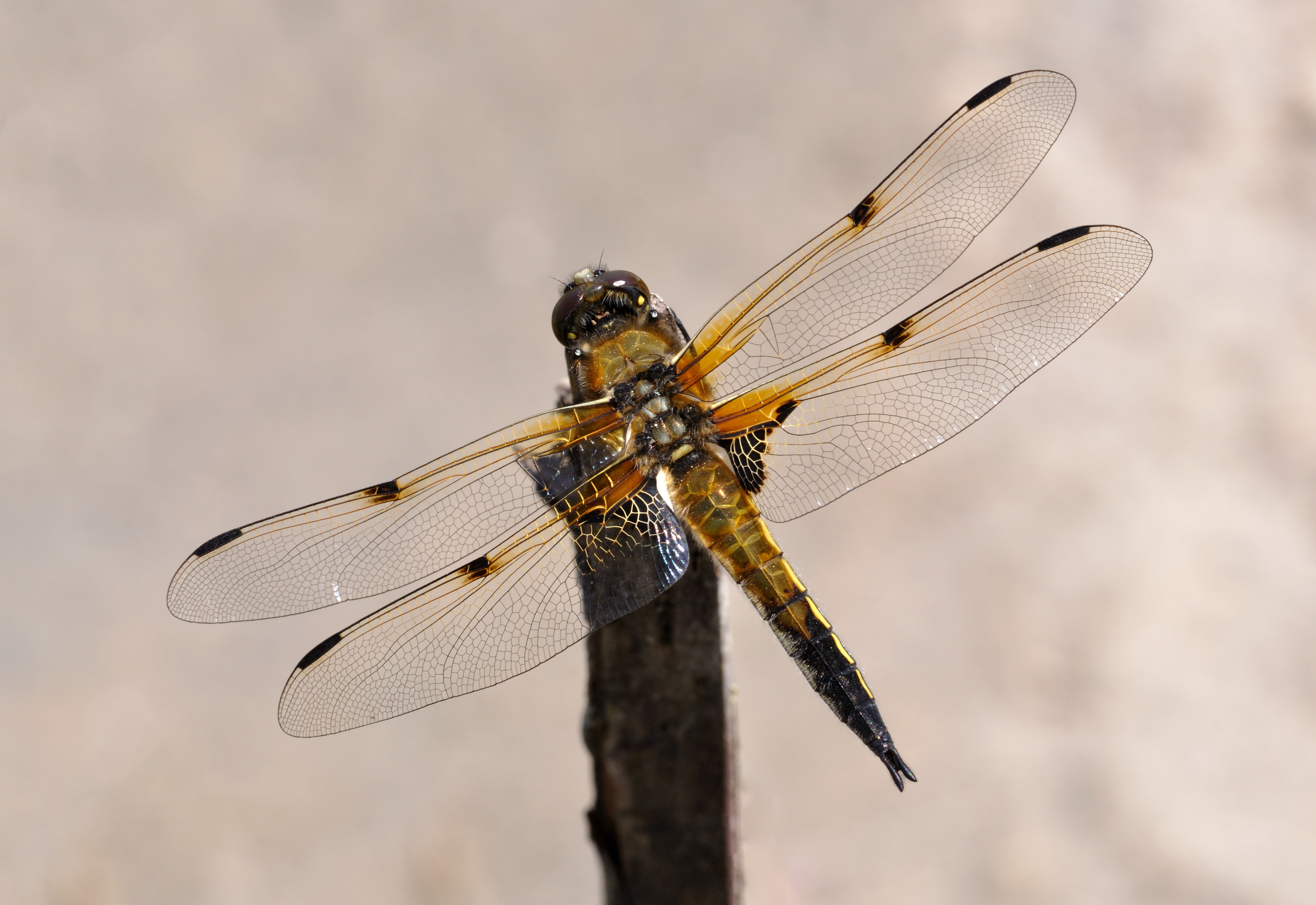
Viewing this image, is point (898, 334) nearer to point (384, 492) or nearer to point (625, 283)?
point (625, 283)

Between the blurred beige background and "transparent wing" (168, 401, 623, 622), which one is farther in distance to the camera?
the blurred beige background

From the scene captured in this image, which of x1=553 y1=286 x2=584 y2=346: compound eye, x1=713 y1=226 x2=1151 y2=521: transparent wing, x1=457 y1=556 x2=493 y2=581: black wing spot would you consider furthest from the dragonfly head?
x1=457 y1=556 x2=493 y2=581: black wing spot

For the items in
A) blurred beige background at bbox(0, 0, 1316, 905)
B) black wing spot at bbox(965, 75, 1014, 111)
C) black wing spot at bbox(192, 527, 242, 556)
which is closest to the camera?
black wing spot at bbox(192, 527, 242, 556)

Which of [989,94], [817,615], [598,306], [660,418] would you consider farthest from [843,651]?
[989,94]

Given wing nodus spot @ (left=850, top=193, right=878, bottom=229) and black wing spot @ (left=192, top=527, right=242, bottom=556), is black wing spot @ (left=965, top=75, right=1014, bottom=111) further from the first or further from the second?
black wing spot @ (left=192, top=527, right=242, bottom=556)

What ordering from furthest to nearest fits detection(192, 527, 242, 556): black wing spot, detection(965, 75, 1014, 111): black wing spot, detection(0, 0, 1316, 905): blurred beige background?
detection(0, 0, 1316, 905): blurred beige background < detection(965, 75, 1014, 111): black wing spot < detection(192, 527, 242, 556): black wing spot

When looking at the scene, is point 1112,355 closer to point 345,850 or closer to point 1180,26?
point 1180,26

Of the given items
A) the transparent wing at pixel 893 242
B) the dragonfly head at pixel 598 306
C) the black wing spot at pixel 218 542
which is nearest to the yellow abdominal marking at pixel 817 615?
the transparent wing at pixel 893 242
